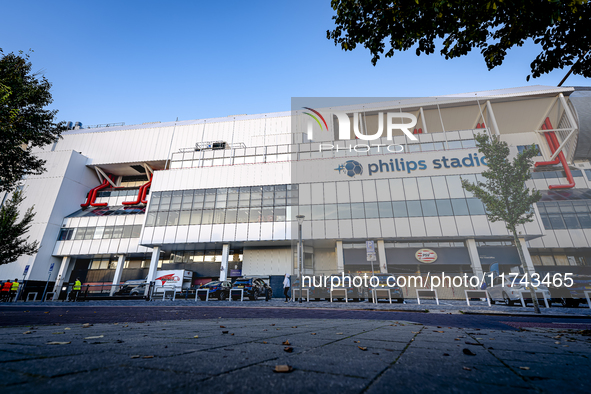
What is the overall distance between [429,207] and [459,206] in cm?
275

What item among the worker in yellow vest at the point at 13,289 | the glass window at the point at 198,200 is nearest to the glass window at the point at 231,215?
the glass window at the point at 198,200

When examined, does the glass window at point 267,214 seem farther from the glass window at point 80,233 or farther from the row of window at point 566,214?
the row of window at point 566,214

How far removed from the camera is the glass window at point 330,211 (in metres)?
28.3

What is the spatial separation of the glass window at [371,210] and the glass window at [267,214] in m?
10.3

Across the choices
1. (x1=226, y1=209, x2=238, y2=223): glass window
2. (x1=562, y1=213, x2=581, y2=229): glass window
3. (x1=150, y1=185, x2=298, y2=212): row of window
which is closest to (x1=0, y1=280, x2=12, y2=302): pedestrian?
(x1=150, y1=185, x2=298, y2=212): row of window

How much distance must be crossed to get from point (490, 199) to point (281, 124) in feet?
104

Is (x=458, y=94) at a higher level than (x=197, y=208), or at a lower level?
higher

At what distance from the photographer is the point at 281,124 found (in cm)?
4216

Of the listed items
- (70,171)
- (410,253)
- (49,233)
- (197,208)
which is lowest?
(410,253)

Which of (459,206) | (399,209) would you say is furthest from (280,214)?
(459,206)

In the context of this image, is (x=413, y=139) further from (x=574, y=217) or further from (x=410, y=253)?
(x=574, y=217)

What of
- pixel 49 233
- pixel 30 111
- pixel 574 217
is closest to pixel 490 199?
pixel 574 217

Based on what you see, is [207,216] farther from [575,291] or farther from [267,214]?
[575,291]

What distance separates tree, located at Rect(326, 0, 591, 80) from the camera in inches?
196
